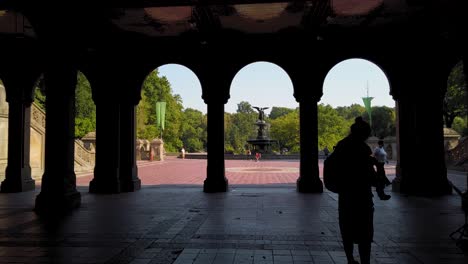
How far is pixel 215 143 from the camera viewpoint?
13.2m

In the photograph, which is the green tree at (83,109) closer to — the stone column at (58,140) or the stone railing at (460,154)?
the stone column at (58,140)

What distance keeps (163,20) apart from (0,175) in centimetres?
1092

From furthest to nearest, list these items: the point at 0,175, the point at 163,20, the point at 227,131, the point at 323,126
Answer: the point at 227,131 → the point at 323,126 → the point at 0,175 → the point at 163,20

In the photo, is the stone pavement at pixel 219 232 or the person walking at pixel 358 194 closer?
the person walking at pixel 358 194

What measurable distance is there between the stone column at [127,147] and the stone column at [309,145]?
6372 mm

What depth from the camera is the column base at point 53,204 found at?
8.96 meters

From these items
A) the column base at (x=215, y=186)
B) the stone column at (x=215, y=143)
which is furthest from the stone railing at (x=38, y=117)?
the column base at (x=215, y=186)

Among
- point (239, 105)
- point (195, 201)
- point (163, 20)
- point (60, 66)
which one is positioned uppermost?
point (239, 105)

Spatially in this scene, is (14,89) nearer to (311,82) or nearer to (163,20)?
(163,20)

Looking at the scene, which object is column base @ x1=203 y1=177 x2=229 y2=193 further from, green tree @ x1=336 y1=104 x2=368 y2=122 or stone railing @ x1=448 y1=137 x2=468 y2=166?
green tree @ x1=336 y1=104 x2=368 y2=122

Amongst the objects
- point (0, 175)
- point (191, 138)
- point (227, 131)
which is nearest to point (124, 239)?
point (0, 175)

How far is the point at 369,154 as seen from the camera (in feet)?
14.3

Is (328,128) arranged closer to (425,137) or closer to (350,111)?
(350,111)

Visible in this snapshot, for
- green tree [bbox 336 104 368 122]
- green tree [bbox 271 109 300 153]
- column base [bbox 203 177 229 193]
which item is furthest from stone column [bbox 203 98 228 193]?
green tree [bbox 336 104 368 122]
